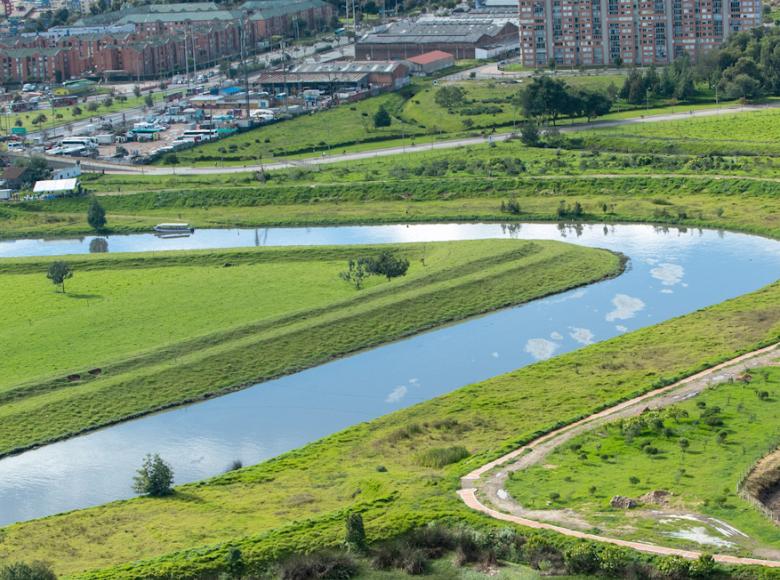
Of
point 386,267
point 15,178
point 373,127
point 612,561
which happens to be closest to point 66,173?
point 15,178

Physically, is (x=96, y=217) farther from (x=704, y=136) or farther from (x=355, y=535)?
(x=355, y=535)

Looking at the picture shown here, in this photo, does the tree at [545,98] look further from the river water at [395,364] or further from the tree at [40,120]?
the tree at [40,120]

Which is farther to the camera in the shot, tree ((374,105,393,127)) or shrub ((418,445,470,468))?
tree ((374,105,393,127))

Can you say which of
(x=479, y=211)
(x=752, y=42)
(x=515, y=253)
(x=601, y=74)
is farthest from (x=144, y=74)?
(x=515, y=253)

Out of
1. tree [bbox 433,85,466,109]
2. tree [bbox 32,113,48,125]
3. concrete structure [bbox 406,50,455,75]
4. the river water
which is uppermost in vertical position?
concrete structure [bbox 406,50,455,75]

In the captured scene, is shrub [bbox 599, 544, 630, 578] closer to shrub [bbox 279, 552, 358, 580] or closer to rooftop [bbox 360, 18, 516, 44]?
shrub [bbox 279, 552, 358, 580]

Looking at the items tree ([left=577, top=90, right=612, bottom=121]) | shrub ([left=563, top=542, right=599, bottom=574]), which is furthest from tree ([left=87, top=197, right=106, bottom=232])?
shrub ([left=563, top=542, right=599, bottom=574])

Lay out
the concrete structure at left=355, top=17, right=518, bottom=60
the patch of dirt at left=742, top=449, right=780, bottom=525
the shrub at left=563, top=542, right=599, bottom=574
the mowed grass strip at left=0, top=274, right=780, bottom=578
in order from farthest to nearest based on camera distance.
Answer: the concrete structure at left=355, top=17, right=518, bottom=60 → the patch of dirt at left=742, top=449, right=780, bottom=525 → the mowed grass strip at left=0, top=274, right=780, bottom=578 → the shrub at left=563, top=542, right=599, bottom=574
